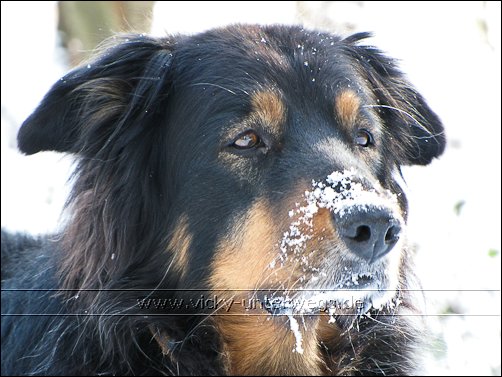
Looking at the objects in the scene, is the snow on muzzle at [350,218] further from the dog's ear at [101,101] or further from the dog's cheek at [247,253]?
the dog's ear at [101,101]

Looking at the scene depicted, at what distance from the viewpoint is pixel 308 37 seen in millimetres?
3982

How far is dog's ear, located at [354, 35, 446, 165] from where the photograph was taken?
13.7ft

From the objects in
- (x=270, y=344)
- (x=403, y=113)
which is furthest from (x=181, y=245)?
(x=403, y=113)

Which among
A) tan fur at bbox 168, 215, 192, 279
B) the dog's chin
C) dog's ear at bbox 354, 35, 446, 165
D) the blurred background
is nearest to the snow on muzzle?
the dog's chin

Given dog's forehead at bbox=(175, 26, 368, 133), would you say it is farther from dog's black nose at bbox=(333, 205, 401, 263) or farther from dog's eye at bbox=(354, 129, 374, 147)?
dog's black nose at bbox=(333, 205, 401, 263)

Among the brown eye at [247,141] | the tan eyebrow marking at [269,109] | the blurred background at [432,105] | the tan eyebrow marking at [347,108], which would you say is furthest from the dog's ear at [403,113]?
the brown eye at [247,141]

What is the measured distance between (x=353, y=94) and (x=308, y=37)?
0.45 m

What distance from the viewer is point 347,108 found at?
372 cm

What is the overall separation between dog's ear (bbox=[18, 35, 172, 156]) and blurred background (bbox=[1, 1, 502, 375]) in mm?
552

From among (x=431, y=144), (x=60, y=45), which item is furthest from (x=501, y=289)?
(x=60, y=45)

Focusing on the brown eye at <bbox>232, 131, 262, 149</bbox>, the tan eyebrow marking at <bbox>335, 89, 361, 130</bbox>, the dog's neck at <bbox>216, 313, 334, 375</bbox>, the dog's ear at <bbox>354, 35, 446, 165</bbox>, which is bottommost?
the dog's neck at <bbox>216, 313, 334, 375</bbox>

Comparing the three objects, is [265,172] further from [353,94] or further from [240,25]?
[240,25]

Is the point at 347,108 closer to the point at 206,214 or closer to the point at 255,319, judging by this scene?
the point at 206,214

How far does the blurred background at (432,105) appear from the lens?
256 inches
